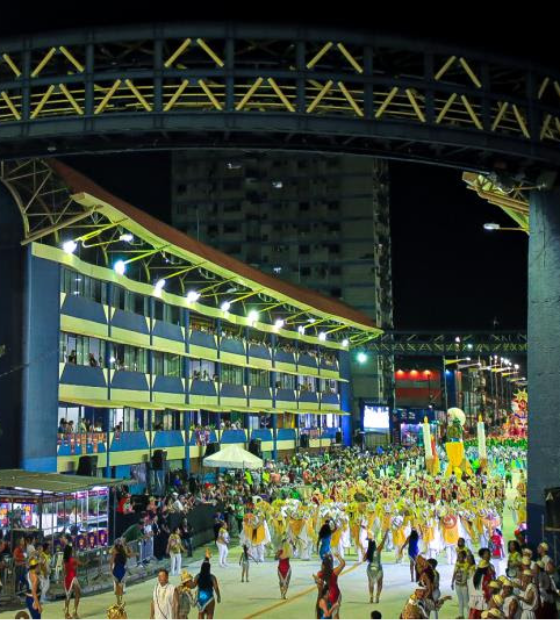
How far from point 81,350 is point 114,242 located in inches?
195

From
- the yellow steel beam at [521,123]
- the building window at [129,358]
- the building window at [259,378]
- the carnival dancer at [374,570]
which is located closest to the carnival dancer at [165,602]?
the carnival dancer at [374,570]

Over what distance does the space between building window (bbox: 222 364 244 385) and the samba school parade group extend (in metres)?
13.4

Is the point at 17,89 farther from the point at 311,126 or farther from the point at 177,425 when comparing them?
the point at 177,425

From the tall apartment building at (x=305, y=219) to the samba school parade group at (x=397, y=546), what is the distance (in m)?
59.5

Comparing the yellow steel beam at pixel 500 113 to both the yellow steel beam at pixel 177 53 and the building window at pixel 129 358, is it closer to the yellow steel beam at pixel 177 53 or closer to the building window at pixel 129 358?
the yellow steel beam at pixel 177 53

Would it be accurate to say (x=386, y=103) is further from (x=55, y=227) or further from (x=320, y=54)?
(x=55, y=227)

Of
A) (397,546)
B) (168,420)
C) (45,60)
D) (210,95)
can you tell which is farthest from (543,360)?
(168,420)

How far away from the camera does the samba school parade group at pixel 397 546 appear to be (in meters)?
13.6

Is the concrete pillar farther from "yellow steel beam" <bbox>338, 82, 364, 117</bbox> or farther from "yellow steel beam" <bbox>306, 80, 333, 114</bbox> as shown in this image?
"yellow steel beam" <bbox>306, 80, 333, 114</bbox>

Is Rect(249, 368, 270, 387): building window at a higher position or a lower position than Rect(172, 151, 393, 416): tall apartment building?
lower

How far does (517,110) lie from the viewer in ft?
72.5

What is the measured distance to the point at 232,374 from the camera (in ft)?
192

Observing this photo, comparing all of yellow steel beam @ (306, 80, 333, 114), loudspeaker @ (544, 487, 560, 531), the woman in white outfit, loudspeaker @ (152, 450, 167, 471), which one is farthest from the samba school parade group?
yellow steel beam @ (306, 80, 333, 114)

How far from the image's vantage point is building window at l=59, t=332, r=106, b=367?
116 feet
